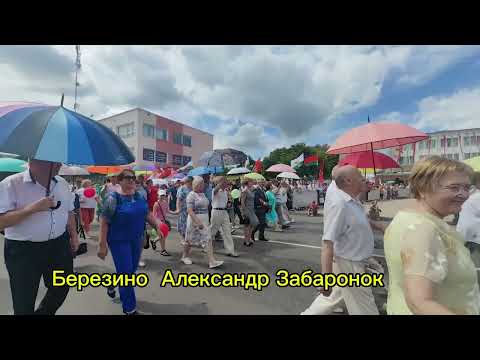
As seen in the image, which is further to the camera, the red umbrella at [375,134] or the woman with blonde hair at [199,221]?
the woman with blonde hair at [199,221]

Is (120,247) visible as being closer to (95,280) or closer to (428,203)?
(95,280)

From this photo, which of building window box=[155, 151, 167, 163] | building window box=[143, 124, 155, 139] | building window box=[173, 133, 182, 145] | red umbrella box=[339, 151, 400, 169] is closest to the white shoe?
red umbrella box=[339, 151, 400, 169]

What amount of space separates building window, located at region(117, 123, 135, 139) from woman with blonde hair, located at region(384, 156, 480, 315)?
40.3 metres

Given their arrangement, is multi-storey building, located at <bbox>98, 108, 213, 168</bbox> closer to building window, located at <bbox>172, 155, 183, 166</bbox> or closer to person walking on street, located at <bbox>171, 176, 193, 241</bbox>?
building window, located at <bbox>172, 155, 183, 166</bbox>

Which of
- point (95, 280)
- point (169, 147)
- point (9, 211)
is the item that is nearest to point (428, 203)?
point (9, 211)

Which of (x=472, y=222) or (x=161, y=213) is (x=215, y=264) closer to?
(x=161, y=213)

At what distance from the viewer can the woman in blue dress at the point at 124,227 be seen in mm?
2980

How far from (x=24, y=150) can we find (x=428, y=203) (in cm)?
261

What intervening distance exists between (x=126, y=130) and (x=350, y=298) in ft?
135

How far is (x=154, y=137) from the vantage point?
131ft

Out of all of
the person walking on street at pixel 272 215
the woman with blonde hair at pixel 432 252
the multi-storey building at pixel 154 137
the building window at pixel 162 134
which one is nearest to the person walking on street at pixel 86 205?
the person walking on street at pixel 272 215

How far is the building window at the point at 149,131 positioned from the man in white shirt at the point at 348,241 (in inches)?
1540

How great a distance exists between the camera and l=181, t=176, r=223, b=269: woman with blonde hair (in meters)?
5.05

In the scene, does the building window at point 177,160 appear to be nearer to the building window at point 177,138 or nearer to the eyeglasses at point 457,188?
the building window at point 177,138
